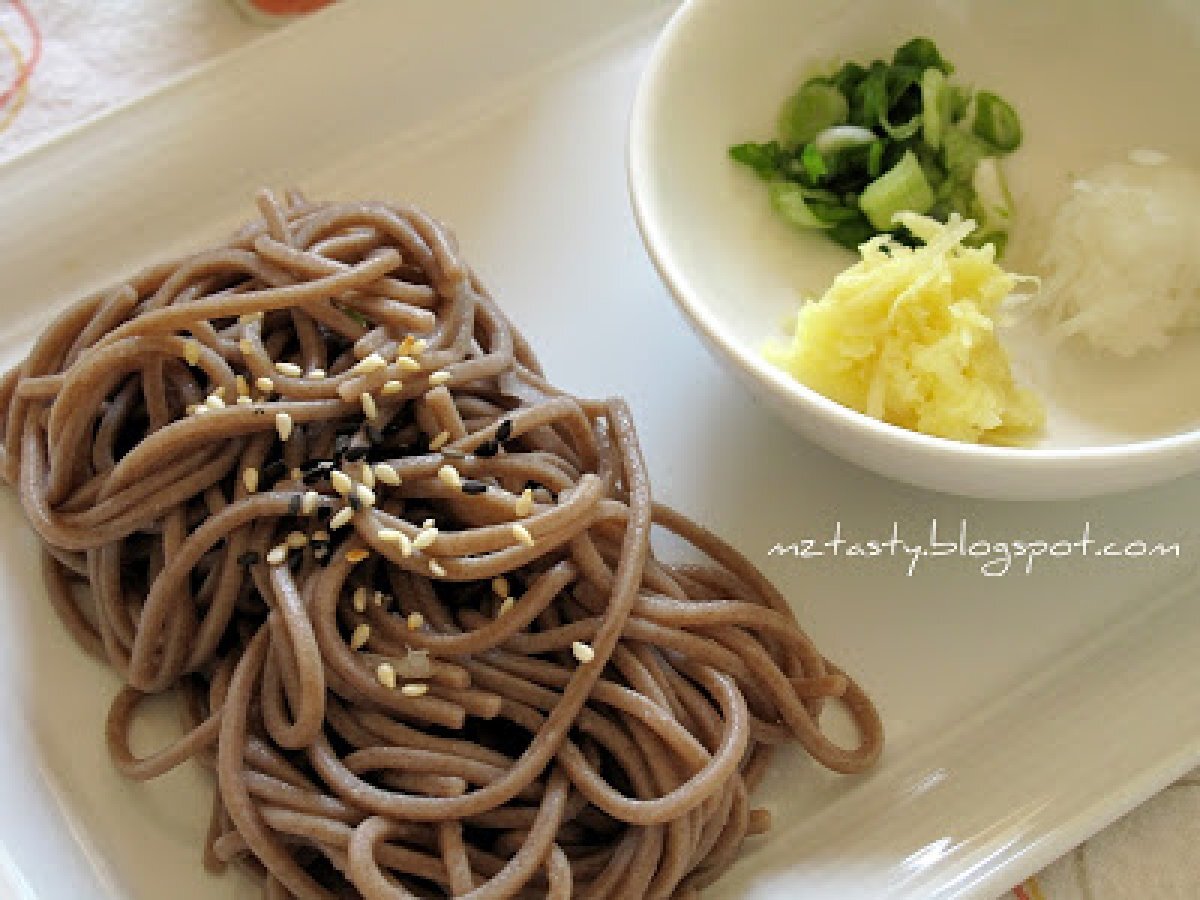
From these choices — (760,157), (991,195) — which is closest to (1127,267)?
(991,195)

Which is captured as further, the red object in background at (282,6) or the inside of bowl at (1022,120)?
the red object in background at (282,6)

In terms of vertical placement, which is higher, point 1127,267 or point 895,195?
point 895,195

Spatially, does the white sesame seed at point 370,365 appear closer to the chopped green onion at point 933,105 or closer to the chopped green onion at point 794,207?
the chopped green onion at point 794,207

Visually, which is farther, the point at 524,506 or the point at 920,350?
the point at 920,350

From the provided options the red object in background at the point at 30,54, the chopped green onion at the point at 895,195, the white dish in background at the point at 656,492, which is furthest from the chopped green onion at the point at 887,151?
the red object in background at the point at 30,54

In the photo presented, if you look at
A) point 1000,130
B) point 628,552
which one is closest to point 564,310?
point 628,552

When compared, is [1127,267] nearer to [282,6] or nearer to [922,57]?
[922,57]
